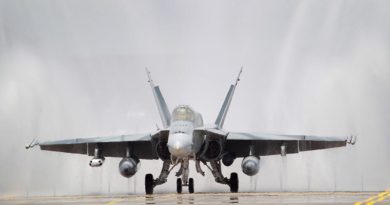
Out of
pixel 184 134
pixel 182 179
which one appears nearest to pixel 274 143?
pixel 182 179

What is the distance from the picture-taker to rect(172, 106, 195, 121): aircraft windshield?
40438mm

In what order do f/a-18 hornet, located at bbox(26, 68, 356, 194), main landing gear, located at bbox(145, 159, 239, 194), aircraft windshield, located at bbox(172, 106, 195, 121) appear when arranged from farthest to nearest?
main landing gear, located at bbox(145, 159, 239, 194)
aircraft windshield, located at bbox(172, 106, 195, 121)
f/a-18 hornet, located at bbox(26, 68, 356, 194)

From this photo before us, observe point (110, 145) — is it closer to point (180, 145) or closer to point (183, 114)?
point (183, 114)

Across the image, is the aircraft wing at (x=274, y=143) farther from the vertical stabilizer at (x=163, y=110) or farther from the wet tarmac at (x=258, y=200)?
the wet tarmac at (x=258, y=200)

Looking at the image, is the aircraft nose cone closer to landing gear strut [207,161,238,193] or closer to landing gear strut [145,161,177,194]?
landing gear strut [145,161,177,194]

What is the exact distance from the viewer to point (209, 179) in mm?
54500

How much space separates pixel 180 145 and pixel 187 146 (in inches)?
17.9

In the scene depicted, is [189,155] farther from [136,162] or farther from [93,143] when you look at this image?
[93,143]

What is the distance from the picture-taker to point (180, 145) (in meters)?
37.8

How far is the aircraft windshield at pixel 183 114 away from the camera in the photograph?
40.4m

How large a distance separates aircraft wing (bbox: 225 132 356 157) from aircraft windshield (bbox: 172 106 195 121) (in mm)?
3175

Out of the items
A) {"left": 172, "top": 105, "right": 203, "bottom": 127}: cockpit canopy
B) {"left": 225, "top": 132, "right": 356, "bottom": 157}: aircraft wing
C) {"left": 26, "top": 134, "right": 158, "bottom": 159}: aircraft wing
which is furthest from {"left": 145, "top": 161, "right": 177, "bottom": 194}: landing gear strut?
{"left": 225, "top": 132, "right": 356, "bottom": 157}: aircraft wing

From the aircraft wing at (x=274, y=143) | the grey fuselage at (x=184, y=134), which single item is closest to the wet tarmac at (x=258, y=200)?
the grey fuselage at (x=184, y=134)

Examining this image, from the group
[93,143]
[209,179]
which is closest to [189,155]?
[93,143]
